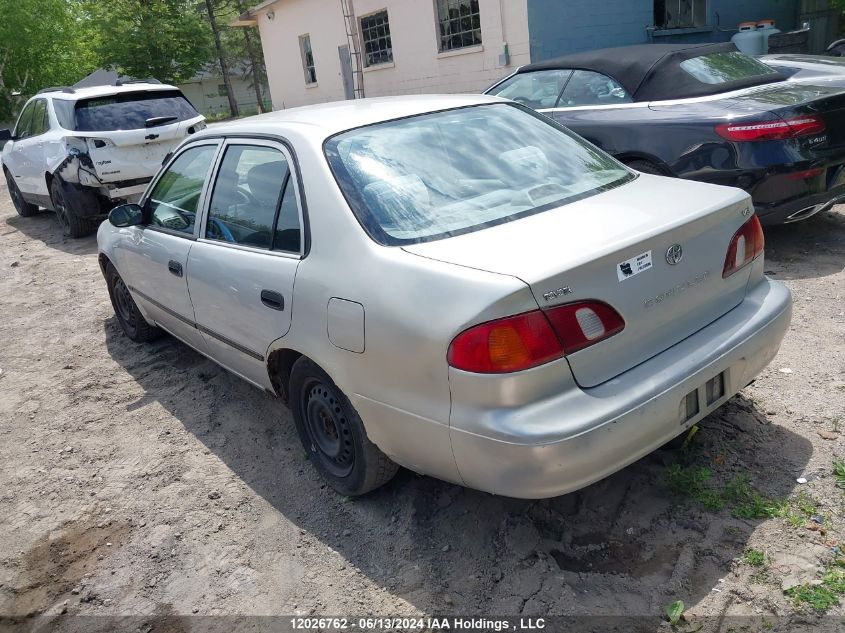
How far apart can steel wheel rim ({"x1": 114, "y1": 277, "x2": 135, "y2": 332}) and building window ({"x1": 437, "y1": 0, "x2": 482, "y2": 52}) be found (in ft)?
37.5

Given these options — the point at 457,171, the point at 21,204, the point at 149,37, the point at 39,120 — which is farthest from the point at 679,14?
the point at 149,37

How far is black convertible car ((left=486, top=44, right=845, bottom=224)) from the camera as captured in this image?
17.1 ft

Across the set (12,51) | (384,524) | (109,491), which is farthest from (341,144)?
(12,51)

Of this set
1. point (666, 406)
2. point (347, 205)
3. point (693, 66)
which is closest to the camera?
point (666, 406)

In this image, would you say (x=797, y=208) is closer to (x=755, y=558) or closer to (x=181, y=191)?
(x=755, y=558)

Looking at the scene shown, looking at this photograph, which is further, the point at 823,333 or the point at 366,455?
the point at 823,333

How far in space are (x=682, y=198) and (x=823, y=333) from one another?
190 cm

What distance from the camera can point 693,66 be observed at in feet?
19.9

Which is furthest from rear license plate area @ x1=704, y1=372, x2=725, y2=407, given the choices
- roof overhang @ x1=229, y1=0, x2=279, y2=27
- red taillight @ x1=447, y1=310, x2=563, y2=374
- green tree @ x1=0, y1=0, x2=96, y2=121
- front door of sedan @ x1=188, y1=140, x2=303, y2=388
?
green tree @ x1=0, y1=0, x2=96, y2=121

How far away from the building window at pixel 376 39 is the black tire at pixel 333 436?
52.3 ft

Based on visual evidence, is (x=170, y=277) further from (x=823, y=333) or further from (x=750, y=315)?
(x=823, y=333)

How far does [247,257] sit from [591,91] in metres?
4.05

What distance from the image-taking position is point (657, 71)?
607cm

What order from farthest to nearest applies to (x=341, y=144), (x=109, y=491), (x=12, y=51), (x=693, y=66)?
1. (x=12, y=51)
2. (x=693, y=66)
3. (x=109, y=491)
4. (x=341, y=144)
